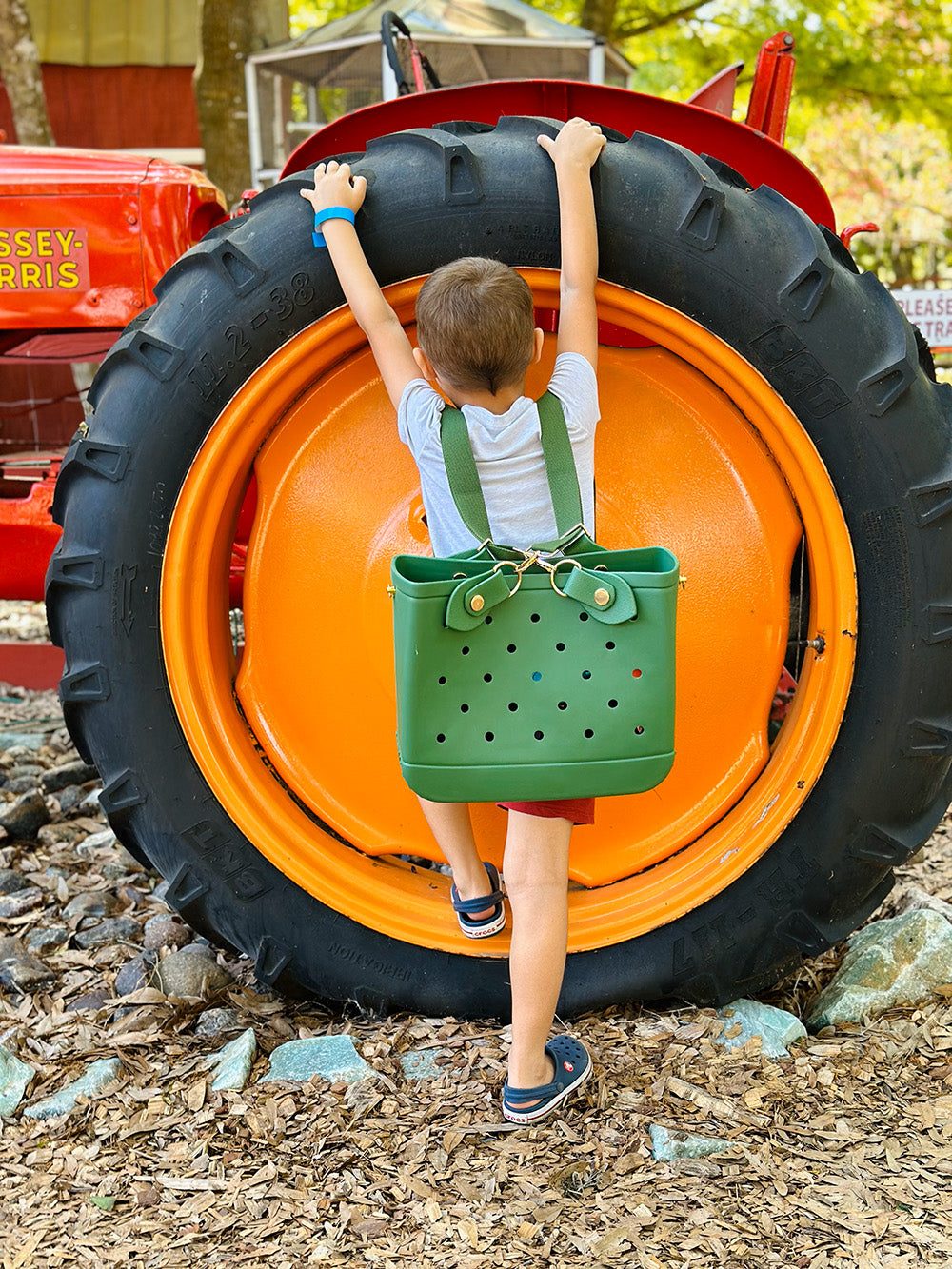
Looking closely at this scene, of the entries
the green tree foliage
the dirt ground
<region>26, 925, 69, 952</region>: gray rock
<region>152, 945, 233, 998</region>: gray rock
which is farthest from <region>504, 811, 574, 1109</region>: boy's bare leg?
the green tree foliage

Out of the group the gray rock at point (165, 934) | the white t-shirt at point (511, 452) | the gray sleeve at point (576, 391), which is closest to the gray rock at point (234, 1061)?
the gray rock at point (165, 934)

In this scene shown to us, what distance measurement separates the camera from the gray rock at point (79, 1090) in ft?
6.29

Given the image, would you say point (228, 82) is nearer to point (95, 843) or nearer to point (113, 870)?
point (95, 843)

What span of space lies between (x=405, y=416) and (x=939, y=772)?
3.39 ft

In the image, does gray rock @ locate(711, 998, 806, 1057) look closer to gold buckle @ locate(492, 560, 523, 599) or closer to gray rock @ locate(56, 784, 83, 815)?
gold buckle @ locate(492, 560, 523, 599)

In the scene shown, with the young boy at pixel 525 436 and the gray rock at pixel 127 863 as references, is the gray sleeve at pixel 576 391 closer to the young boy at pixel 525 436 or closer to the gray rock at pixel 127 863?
the young boy at pixel 525 436

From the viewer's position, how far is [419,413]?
181cm

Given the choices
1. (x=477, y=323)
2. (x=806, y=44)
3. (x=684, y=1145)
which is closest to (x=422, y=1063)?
(x=684, y=1145)

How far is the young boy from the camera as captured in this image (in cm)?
178

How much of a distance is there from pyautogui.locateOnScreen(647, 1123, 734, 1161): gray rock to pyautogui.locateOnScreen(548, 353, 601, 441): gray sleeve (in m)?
1.05

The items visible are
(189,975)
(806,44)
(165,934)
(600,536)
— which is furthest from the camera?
(806,44)

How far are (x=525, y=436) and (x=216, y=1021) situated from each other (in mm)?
1163

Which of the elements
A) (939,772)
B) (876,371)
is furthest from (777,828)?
(876,371)

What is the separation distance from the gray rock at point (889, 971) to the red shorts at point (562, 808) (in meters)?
0.63
